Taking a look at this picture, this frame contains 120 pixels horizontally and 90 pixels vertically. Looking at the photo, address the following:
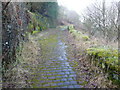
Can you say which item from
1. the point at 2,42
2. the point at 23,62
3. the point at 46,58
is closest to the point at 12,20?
the point at 2,42

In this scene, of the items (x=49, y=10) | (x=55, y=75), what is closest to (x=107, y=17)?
(x=55, y=75)

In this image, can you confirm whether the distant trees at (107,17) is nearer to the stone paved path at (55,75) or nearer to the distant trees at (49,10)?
the stone paved path at (55,75)

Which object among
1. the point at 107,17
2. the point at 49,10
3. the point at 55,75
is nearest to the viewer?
the point at 55,75

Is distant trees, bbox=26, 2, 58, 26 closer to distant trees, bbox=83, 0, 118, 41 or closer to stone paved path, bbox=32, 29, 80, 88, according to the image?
distant trees, bbox=83, 0, 118, 41

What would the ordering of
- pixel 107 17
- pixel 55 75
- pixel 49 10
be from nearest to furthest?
1. pixel 55 75
2. pixel 107 17
3. pixel 49 10

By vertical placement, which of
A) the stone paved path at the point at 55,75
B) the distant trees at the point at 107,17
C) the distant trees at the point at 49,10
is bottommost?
the stone paved path at the point at 55,75

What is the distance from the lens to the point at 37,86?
354cm

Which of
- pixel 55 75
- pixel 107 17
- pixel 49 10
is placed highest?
pixel 49 10

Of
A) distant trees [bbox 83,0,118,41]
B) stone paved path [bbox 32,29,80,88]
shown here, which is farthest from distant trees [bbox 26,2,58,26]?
stone paved path [bbox 32,29,80,88]

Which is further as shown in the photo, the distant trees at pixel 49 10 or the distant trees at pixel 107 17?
the distant trees at pixel 49 10

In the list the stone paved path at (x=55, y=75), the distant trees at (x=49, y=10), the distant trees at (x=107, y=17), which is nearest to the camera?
the stone paved path at (x=55, y=75)

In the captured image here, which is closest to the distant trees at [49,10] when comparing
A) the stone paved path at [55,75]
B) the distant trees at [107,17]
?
the distant trees at [107,17]

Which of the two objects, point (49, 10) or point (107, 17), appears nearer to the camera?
point (107, 17)

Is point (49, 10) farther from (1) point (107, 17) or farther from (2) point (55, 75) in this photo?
(2) point (55, 75)
